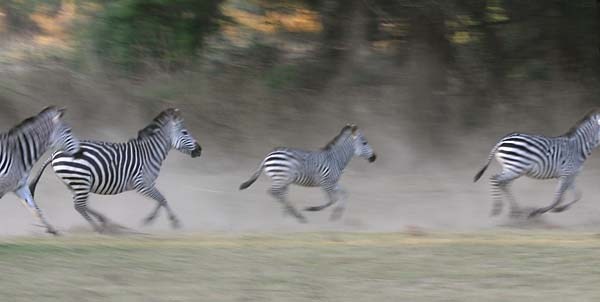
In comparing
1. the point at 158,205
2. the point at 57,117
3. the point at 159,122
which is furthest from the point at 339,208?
the point at 57,117

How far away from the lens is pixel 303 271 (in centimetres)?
848

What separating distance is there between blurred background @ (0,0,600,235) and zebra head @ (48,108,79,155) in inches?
203

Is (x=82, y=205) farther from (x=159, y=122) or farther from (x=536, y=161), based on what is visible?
(x=536, y=161)

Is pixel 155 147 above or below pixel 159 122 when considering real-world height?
below

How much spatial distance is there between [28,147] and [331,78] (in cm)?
935

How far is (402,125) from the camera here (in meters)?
20.1

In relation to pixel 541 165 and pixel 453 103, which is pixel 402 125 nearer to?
pixel 453 103

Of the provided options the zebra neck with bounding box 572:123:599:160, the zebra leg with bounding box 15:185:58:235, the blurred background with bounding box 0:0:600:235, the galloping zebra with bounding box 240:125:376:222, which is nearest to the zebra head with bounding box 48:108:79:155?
the zebra leg with bounding box 15:185:58:235

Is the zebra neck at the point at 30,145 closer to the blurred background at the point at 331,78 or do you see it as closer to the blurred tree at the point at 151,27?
the blurred tree at the point at 151,27

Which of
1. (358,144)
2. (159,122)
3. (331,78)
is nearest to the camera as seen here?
(159,122)

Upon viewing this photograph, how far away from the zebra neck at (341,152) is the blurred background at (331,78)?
2091mm

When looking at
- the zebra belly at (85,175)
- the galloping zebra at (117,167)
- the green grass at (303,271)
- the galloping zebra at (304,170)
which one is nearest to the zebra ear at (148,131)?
the galloping zebra at (117,167)

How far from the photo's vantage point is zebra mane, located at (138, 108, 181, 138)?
14836mm

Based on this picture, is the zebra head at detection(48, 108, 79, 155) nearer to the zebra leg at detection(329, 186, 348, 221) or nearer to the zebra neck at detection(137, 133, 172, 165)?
the zebra neck at detection(137, 133, 172, 165)
